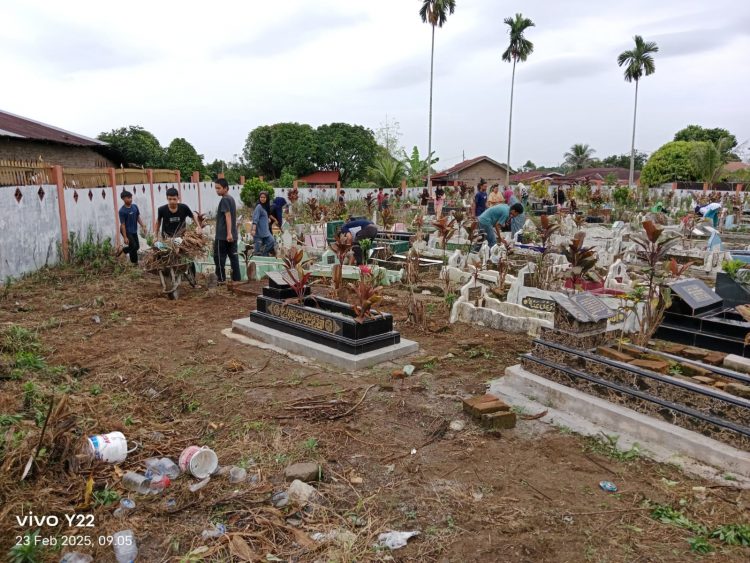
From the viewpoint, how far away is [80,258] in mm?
10156

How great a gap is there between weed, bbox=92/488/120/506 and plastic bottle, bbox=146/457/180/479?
0.80ft

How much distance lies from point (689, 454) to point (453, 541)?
1830 millimetres

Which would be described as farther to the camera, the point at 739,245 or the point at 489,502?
the point at 739,245

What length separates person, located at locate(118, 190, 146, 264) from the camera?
9.58 metres

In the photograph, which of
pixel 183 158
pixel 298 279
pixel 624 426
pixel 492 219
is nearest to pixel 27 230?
pixel 298 279

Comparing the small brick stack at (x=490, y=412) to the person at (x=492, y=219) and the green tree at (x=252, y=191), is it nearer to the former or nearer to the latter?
the person at (x=492, y=219)

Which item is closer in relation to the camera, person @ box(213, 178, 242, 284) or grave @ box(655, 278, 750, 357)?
grave @ box(655, 278, 750, 357)

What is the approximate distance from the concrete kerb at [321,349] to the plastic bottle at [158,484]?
230 centimetres

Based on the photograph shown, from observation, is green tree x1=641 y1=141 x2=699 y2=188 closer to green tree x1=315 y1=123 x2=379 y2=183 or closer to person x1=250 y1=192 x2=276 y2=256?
green tree x1=315 y1=123 x2=379 y2=183

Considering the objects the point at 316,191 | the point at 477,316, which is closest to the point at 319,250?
the point at 477,316

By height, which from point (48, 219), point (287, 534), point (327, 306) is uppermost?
point (48, 219)

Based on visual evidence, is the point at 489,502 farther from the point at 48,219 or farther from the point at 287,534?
the point at 48,219

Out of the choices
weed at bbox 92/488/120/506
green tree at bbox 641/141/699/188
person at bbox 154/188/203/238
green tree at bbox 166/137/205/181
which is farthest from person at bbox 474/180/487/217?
green tree at bbox 641/141/699/188

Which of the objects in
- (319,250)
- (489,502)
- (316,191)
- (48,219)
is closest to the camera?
(489,502)
